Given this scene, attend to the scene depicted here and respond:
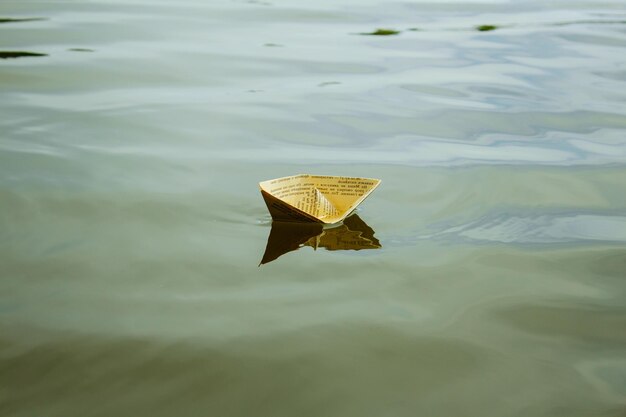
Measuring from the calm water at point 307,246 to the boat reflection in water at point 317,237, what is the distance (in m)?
0.04

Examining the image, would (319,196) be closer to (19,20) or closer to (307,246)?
(307,246)

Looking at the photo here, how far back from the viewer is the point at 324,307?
1.59 meters

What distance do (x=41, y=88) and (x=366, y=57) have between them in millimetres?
1571

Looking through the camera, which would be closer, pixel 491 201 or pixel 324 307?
pixel 324 307

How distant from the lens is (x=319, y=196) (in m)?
1.99

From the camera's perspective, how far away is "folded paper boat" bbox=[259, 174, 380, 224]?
194 cm

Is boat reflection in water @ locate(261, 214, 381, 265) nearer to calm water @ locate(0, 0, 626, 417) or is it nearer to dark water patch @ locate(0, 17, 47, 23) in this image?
calm water @ locate(0, 0, 626, 417)

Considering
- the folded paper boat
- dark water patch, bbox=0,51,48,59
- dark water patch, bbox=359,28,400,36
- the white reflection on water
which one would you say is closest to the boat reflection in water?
the folded paper boat

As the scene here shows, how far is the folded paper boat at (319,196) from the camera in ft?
6.36

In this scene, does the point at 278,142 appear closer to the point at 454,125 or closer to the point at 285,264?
the point at 454,125

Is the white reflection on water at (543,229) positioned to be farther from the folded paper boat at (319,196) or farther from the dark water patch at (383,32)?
the dark water patch at (383,32)

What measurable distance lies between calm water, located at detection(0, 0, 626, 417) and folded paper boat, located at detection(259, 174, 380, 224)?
0.11 meters

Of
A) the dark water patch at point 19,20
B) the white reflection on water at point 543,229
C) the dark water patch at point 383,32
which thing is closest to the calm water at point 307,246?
the white reflection on water at point 543,229

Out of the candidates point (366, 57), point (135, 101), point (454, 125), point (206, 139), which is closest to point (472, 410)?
point (206, 139)
